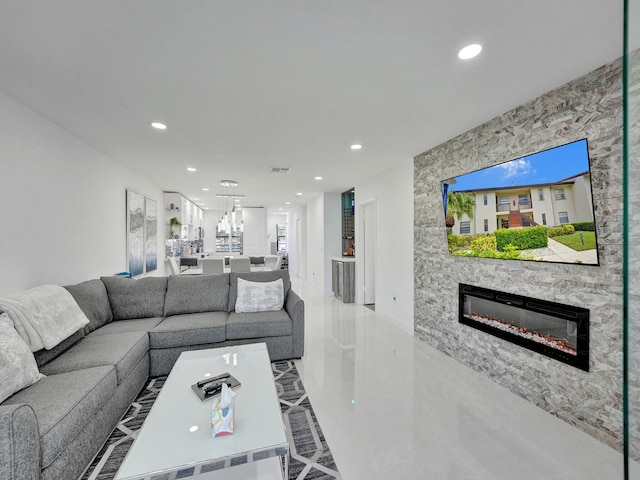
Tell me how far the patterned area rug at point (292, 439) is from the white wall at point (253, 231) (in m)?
7.73

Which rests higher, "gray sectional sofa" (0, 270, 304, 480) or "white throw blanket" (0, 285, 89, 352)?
"white throw blanket" (0, 285, 89, 352)

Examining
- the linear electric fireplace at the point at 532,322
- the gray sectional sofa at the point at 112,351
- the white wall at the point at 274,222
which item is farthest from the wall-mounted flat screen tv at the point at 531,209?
the white wall at the point at 274,222

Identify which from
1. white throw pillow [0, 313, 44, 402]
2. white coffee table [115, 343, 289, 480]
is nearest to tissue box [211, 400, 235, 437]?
white coffee table [115, 343, 289, 480]

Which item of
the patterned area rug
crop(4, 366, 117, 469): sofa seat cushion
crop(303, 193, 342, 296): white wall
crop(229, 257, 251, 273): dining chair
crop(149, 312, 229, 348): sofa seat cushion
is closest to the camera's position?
Result: crop(4, 366, 117, 469): sofa seat cushion

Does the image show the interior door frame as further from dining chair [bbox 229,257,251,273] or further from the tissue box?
the tissue box

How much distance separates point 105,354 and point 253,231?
826 cm

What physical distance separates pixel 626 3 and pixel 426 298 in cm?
346

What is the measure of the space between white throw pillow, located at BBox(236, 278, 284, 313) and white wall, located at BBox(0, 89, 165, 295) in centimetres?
187

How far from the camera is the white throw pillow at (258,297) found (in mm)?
3463

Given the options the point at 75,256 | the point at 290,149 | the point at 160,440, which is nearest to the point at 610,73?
the point at 290,149

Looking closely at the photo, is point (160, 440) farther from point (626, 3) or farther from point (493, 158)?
point (493, 158)

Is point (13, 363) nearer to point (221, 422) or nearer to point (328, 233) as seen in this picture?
point (221, 422)

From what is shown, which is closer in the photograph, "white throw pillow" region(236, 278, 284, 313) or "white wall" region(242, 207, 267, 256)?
"white throw pillow" region(236, 278, 284, 313)

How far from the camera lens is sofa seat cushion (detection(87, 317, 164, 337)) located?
2.79 meters
